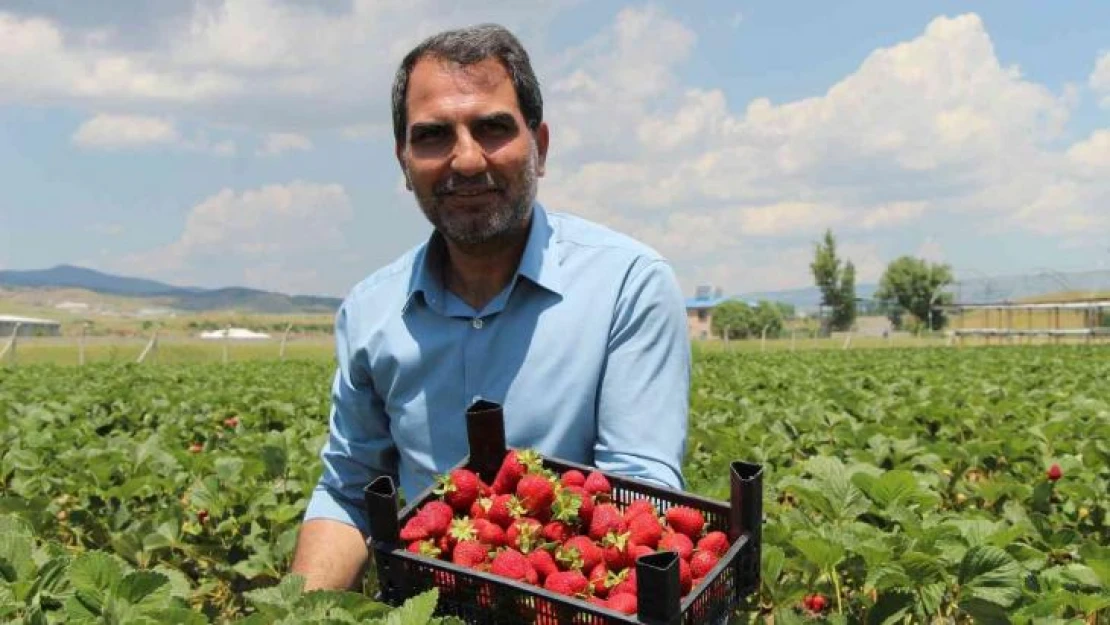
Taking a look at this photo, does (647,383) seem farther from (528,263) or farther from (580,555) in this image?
(580,555)

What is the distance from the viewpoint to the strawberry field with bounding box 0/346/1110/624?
7.77 ft

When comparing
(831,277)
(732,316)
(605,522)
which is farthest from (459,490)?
(732,316)

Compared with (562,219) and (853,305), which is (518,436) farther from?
(853,305)

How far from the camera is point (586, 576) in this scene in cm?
174

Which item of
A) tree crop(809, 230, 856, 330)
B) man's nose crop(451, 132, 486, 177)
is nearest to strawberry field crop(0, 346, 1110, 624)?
man's nose crop(451, 132, 486, 177)

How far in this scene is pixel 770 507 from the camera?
346 centimetres

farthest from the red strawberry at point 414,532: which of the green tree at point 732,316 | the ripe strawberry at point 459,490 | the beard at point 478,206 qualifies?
the green tree at point 732,316

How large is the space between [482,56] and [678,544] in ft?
4.25

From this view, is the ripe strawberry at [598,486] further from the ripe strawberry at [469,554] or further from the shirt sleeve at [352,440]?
the shirt sleeve at [352,440]

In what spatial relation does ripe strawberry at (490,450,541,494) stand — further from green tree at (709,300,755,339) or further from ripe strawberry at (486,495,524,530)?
green tree at (709,300,755,339)

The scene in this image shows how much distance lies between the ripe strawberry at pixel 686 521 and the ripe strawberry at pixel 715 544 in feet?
0.13

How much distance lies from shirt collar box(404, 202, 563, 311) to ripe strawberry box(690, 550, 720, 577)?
993 mm

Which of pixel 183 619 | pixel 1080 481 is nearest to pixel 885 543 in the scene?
pixel 183 619

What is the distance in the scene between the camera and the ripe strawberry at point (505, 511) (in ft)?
6.12
